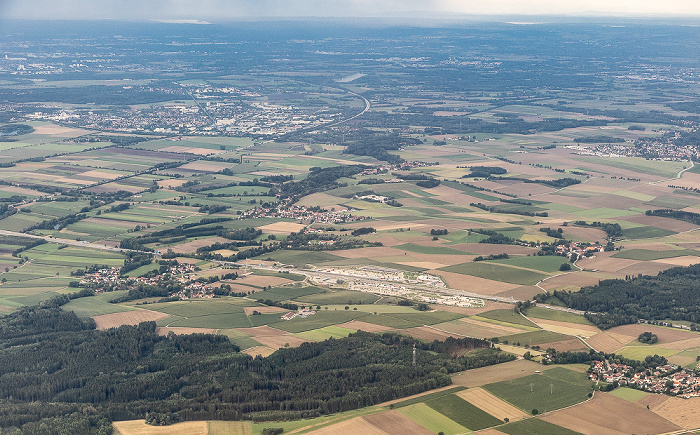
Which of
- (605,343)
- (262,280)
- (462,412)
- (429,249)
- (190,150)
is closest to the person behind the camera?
(462,412)

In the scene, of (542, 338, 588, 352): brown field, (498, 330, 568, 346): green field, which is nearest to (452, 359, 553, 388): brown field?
(542, 338, 588, 352): brown field

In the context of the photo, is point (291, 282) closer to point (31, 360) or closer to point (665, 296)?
point (31, 360)

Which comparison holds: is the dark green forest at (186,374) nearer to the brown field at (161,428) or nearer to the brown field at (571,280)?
the brown field at (161,428)

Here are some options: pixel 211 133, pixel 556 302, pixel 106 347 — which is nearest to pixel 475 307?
pixel 556 302

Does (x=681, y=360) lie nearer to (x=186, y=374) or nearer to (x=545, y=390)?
(x=545, y=390)

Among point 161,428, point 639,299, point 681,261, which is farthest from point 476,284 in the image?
point 161,428

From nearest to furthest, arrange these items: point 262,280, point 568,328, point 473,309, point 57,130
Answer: point 568,328 < point 473,309 < point 262,280 < point 57,130

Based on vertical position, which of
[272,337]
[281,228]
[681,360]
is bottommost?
[281,228]

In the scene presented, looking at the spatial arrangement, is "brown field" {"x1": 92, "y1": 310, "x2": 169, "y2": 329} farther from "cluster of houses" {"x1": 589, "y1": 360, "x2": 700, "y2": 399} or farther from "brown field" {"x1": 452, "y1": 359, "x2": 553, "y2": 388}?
"cluster of houses" {"x1": 589, "y1": 360, "x2": 700, "y2": 399}
